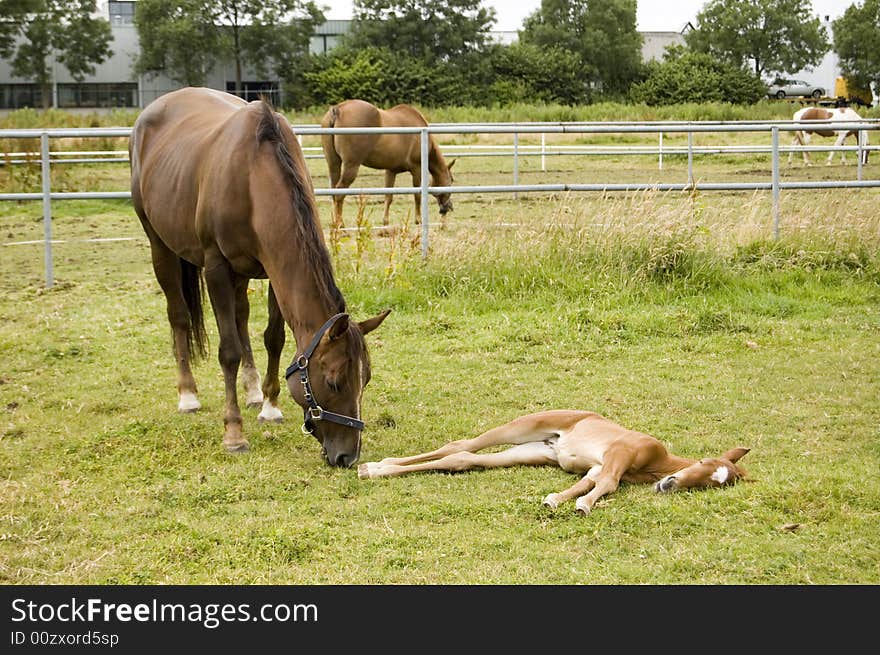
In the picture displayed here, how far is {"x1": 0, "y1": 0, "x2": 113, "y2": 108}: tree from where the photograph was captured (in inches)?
1939

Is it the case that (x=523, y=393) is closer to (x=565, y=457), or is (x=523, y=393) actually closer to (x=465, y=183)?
(x=565, y=457)

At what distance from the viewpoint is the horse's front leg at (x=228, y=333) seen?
534cm

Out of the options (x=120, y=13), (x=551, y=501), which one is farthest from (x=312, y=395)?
(x=120, y=13)

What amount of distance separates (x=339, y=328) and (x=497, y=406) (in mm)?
1769

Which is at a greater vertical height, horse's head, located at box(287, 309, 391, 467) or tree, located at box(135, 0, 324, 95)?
tree, located at box(135, 0, 324, 95)

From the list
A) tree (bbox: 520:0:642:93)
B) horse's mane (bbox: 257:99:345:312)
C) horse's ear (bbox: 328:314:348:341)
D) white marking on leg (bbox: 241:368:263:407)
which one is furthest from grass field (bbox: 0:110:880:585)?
tree (bbox: 520:0:642:93)

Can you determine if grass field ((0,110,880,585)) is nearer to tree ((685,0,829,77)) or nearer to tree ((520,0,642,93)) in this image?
tree ((520,0,642,93))

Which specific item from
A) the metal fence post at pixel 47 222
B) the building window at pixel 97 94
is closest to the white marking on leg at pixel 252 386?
the metal fence post at pixel 47 222

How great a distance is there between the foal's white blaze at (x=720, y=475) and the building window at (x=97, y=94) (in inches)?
2114

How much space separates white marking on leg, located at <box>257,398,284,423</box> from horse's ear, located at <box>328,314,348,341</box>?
1.43m

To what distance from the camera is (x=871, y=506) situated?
4.22 m

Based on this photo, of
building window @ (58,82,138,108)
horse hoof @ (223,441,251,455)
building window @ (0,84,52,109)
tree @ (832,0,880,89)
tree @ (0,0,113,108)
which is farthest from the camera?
tree @ (832,0,880,89)
